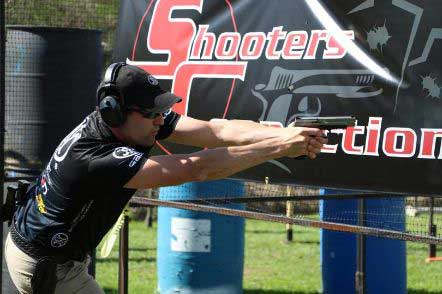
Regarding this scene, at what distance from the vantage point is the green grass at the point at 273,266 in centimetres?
944

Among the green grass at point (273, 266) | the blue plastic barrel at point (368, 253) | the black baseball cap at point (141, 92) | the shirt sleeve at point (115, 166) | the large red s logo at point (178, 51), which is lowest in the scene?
the green grass at point (273, 266)

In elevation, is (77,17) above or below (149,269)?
above

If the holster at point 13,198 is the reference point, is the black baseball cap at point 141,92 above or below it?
above

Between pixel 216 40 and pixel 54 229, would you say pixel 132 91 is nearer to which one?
pixel 54 229

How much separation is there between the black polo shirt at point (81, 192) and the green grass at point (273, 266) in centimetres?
463

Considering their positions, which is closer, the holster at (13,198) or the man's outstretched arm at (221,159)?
the man's outstretched arm at (221,159)

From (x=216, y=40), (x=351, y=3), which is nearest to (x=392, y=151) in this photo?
(x=351, y=3)

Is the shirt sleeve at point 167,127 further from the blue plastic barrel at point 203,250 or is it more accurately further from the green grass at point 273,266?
the green grass at point 273,266

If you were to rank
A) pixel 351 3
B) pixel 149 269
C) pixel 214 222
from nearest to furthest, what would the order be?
pixel 351 3 → pixel 214 222 → pixel 149 269

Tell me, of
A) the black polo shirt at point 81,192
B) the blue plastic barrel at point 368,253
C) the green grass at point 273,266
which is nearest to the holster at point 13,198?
the black polo shirt at point 81,192

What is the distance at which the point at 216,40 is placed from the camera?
19.5ft

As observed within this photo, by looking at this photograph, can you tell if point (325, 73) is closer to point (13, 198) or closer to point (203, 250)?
point (13, 198)

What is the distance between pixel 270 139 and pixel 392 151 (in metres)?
1.19

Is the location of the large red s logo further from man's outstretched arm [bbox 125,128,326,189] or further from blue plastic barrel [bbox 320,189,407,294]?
blue plastic barrel [bbox 320,189,407,294]
